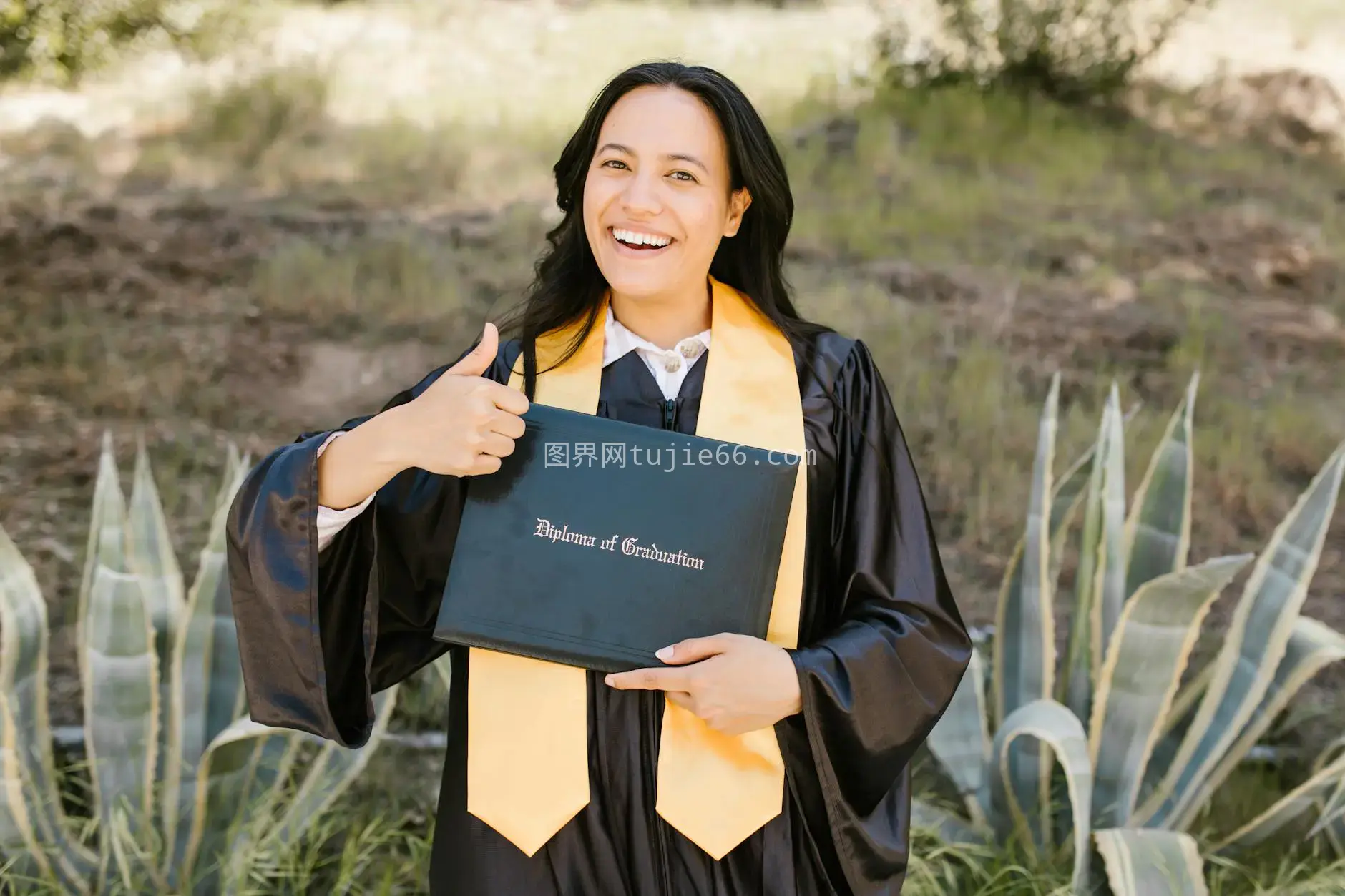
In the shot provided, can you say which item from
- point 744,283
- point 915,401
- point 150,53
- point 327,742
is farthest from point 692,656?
point 150,53

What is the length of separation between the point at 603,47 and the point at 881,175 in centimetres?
101

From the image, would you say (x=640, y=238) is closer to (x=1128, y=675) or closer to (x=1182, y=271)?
(x=1128, y=675)

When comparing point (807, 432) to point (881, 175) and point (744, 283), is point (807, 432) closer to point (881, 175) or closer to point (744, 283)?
point (744, 283)

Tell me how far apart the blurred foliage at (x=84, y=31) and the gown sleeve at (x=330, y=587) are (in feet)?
8.19

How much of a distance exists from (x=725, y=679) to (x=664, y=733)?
7.9 inches

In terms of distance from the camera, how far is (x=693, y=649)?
153cm

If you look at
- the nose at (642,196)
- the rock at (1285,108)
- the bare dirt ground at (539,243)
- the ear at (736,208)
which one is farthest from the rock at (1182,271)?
the nose at (642,196)

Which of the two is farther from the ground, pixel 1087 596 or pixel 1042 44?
pixel 1042 44

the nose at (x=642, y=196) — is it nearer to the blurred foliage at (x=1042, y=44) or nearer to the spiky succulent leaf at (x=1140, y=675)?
the spiky succulent leaf at (x=1140, y=675)

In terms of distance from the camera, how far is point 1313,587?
362 cm

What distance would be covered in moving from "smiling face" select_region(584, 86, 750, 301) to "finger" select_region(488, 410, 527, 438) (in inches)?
11.1

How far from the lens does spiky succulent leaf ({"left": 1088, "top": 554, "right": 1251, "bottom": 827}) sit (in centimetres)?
243

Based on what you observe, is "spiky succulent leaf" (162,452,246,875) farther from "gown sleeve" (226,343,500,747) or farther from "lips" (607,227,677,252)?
"lips" (607,227,677,252)

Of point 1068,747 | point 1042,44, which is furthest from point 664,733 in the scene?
point 1042,44
